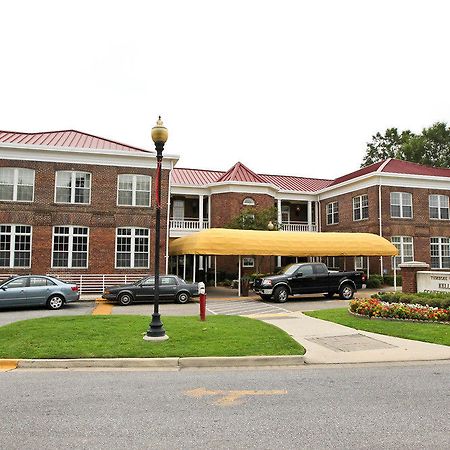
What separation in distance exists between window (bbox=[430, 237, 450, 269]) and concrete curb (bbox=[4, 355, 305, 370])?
26714 mm

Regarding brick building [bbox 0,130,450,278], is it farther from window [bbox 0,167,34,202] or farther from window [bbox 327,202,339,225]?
window [bbox 327,202,339,225]

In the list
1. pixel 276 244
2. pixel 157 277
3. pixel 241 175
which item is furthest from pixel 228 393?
pixel 241 175

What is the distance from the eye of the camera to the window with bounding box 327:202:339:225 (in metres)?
34.9

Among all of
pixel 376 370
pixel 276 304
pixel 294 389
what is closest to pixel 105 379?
pixel 294 389

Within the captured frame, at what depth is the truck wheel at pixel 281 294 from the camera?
19312mm

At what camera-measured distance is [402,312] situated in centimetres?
1277

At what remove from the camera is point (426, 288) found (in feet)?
54.4

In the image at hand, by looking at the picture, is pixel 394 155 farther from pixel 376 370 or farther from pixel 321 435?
pixel 321 435

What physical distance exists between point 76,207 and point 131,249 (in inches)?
150

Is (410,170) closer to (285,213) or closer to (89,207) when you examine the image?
(285,213)

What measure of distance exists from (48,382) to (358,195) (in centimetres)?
2866

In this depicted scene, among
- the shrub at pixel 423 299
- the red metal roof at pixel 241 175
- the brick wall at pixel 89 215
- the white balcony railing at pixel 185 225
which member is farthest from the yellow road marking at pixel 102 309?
the red metal roof at pixel 241 175

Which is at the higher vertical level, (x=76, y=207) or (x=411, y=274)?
(x=76, y=207)

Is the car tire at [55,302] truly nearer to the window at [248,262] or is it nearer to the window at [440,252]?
the window at [248,262]
